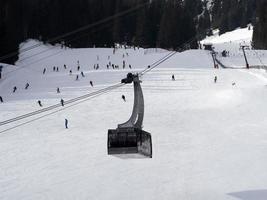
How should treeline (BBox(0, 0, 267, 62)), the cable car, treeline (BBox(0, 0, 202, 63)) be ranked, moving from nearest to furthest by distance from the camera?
the cable car
treeline (BBox(0, 0, 202, 63))
treeline (BBox(0, 0, 267, 62))

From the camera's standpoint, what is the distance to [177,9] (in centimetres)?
11719

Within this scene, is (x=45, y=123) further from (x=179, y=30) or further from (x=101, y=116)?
(x=179, y=30)

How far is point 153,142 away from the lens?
35.1m

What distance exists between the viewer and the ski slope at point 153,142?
26.7 m

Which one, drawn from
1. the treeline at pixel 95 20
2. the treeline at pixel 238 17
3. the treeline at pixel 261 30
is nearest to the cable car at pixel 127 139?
the treeline at pixel 95 20

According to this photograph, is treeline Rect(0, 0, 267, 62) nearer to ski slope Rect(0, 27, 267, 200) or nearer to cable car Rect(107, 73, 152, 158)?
ski slope Rect(0, 27, 267, 200)

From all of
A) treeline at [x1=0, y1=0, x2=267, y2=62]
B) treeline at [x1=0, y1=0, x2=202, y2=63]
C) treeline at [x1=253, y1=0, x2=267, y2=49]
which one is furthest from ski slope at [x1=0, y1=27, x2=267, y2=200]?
treeline at [x1=253, y1=0, x2=267, y2=49]

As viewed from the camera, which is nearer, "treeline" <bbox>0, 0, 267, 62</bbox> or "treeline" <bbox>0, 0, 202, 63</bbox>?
"treeline" <bbox>0, 0, 202, 63</bbox>

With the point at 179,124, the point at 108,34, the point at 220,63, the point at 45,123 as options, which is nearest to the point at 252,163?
the point at 179,124

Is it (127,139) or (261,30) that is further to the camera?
(261,30)

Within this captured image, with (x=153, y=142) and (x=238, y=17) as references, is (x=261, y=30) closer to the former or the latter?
(x=238, y=17)

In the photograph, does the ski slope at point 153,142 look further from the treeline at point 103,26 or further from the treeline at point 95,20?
the treeline at point 95,20

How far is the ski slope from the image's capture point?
87.5 ft

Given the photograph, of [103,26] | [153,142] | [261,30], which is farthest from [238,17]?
[153,142]
